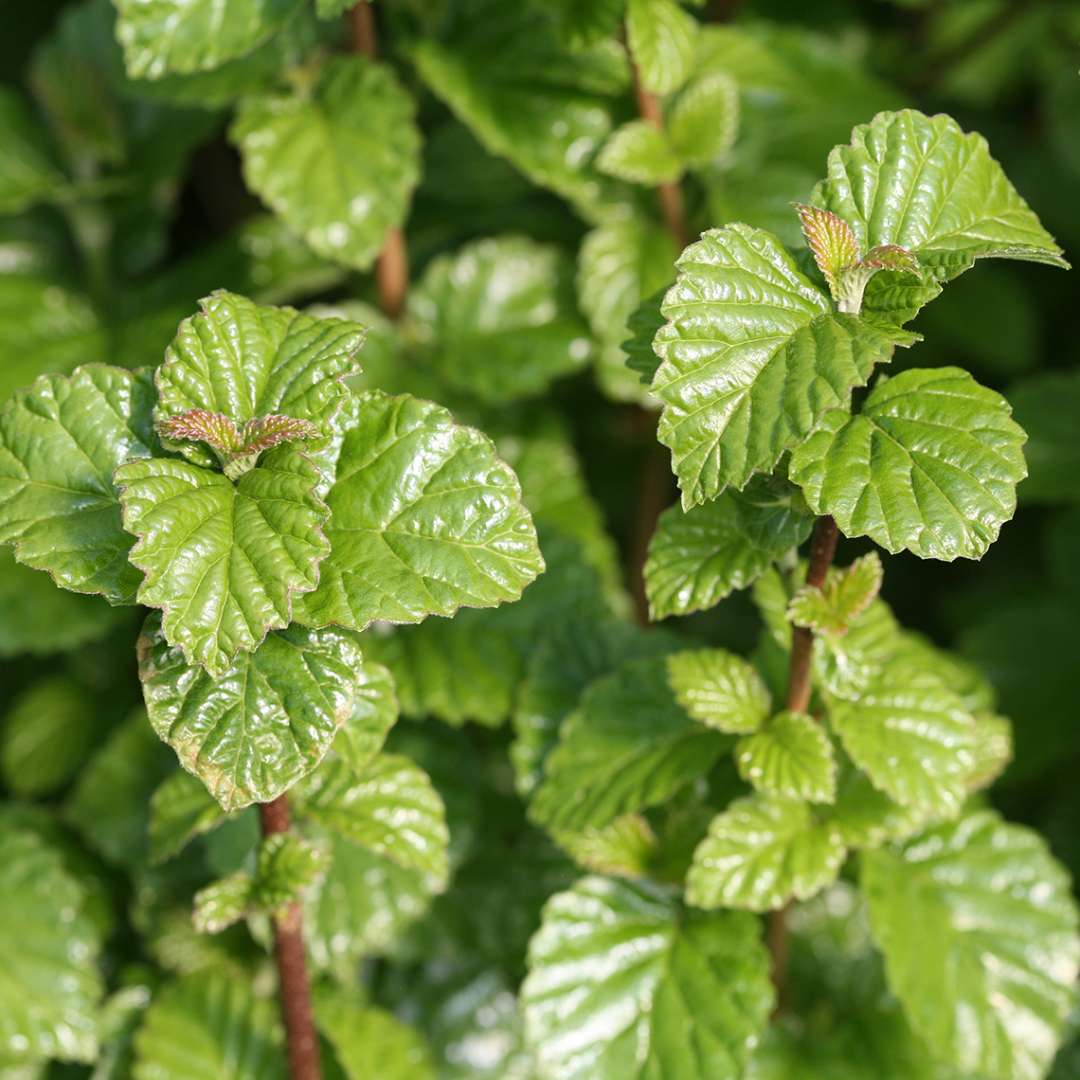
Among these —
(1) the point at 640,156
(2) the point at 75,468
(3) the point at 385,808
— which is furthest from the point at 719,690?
(1) the point at 640,156

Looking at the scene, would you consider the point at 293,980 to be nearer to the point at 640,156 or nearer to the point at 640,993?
the point at 640,993

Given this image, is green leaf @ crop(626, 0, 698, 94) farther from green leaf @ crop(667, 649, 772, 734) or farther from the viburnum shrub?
green leaf @ crop(667, 649, 772, 734)

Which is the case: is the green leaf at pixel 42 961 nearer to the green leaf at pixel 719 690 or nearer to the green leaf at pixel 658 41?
the green leaf at pixel 719 690

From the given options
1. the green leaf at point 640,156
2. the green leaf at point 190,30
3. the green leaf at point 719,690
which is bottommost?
the green leaf at point 719,690

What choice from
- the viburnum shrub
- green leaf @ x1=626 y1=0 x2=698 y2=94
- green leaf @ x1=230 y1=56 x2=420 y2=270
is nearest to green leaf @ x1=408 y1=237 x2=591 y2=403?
the viburnum shrub

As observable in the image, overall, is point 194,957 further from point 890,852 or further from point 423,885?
point 890,852

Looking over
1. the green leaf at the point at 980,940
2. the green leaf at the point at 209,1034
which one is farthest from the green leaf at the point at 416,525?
the green leaf at the point at 209,1034
